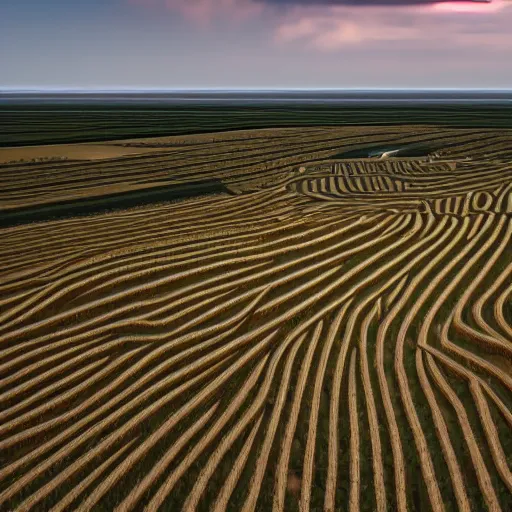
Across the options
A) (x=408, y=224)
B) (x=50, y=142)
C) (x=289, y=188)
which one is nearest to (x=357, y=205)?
(x=408, y=224)

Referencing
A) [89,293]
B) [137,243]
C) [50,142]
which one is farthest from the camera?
[50,142]

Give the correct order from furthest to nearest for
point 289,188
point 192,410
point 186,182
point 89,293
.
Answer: point 186,182
point 289,188
point 89,293
point 192,410

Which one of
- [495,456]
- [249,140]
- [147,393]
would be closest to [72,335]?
[147,393]

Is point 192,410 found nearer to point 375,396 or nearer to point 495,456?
point 375,396

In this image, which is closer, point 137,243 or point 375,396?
point 375,396

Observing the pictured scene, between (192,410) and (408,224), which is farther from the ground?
(408,224)

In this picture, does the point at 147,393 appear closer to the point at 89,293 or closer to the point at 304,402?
the point at 304,402
